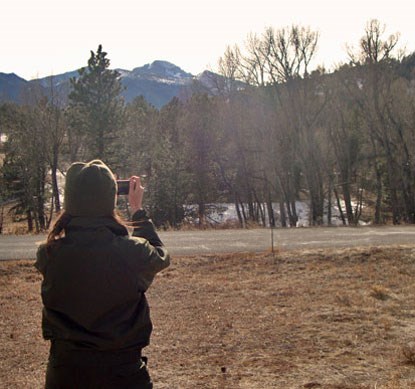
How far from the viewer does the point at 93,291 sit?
6.88 feet

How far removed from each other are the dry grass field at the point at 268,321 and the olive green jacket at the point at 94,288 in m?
2.39

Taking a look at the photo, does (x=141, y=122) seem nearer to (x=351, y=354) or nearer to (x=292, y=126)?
(x=292, y=126)

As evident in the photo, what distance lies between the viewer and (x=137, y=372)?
2164 mm

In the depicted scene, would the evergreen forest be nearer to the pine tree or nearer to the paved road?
the pine tree

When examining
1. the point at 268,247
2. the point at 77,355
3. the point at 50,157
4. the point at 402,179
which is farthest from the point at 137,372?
the point at 50,157

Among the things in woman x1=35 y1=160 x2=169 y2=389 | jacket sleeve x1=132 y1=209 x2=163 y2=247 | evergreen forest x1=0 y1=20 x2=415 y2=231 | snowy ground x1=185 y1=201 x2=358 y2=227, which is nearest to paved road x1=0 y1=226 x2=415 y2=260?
jacket sleeve x1=132 y1=209 x2=163 y2=247

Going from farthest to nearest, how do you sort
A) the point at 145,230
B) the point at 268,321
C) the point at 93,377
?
the point at 268,321 < the point at 145,230 < the point at 93,377

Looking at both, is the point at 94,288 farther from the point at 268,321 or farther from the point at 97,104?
the point at 97,104

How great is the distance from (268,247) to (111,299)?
8.36m

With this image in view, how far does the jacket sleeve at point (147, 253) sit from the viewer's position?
7.31 ft

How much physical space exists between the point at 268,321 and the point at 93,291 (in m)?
4.23

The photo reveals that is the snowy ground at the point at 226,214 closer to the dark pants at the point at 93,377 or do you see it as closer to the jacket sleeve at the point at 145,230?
the jacket sleeve at the point at 145,230

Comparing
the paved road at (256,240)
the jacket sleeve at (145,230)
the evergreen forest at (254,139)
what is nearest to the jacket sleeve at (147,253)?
the jacket sleeve at (145,230)

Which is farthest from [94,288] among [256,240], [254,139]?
[254,139]
